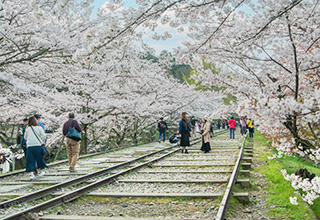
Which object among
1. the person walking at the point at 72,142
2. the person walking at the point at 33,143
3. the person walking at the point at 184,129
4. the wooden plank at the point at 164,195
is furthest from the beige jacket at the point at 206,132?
the wooden plank at the point at 164,195

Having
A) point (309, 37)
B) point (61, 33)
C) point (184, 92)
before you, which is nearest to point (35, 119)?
point (61, 33)

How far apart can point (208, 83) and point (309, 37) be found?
6349 millimetres

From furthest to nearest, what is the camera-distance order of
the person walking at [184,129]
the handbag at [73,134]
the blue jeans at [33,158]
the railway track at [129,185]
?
the person walking at [184,129]
the handbag at [73,134]
the blue jeans at [33,158]
the railway track at [129,185]

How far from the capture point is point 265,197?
5723mm

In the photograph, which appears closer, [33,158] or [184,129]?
[33,158]

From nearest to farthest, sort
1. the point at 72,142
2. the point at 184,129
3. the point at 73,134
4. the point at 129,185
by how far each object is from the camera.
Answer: the point at 129,185 → the point at 73,134 → the point at 72,142 → the point at 184,129

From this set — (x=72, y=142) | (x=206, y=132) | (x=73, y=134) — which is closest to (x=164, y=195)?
(x=73, y=134)

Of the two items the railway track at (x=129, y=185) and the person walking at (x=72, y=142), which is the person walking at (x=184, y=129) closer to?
the railway track at (x=129, y=185)

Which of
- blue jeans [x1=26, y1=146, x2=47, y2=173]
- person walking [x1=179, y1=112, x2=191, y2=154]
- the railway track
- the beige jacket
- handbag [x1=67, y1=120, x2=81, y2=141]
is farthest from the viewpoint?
the beige jacket

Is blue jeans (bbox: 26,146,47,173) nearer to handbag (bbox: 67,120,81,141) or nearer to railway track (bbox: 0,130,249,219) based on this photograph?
railway track (bbox: 0,130,249,219)

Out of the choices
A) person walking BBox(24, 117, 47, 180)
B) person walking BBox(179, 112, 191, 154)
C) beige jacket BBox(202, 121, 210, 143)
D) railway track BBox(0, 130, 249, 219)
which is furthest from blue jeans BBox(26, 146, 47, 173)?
beige jacket BBox(202, 121, 210, 143)

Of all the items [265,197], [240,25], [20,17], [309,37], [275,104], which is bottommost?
[265,197]

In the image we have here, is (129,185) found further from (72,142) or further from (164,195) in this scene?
(72,142)

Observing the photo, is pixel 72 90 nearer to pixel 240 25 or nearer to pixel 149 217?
pixel 240 25
